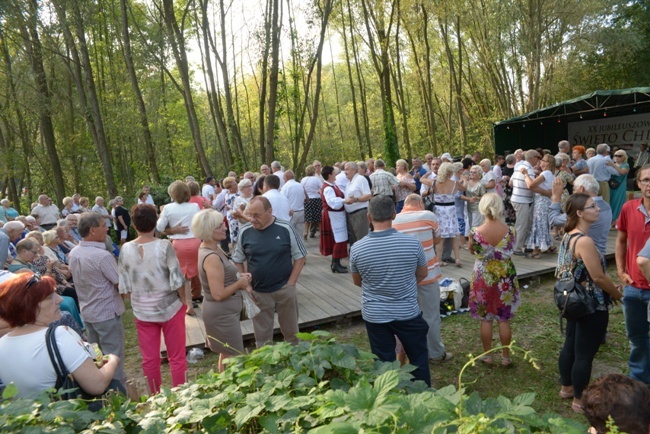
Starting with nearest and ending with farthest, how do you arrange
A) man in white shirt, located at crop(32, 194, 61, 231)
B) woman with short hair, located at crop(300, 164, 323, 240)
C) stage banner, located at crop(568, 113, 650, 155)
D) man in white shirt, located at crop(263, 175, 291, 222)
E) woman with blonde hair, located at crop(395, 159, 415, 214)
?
man in white shirt, located at crop(263, 175, 291, 222) → woman with blonde hair, located at crop(395, 159, 415, 214) → woman with short hair, located at crop(300, 164, 323, 240) → man in white shirt, located at crop(32, 194, 61, 231) → stage banner, located at crop(568, 113, 650, 155)

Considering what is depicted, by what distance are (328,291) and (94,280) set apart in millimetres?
3474

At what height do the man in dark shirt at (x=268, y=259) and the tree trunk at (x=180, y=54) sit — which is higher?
the tree trunk at (x=180, y=54)

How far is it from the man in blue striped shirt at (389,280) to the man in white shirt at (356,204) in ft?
11.9

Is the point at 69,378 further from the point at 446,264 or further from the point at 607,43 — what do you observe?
the point at 607,43

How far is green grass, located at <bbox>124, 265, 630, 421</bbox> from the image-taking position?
3.84 metres

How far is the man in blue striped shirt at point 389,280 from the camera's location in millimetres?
3057

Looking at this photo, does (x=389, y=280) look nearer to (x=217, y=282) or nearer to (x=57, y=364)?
(x=217, y=282)

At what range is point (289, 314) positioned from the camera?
3.91m

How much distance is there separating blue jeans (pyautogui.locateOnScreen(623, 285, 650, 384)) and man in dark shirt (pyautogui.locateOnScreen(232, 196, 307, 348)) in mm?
2453

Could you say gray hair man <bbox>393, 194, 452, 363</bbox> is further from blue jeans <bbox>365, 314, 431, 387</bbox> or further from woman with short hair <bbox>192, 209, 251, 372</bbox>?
woman with short hair <bbox>192, 209, 251, 372</bbox>

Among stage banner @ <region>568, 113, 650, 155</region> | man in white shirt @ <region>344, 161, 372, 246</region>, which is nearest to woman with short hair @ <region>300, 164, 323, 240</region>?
man in white shirt @ <region>344, 161, 372, 246</region>

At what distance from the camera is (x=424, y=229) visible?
4016 mm

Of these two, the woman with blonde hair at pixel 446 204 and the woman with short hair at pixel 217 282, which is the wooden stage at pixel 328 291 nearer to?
the woman with blonde hair at pixel 446 204

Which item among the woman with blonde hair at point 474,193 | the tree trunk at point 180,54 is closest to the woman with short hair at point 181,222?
the woman with blonde hair at point 474,193
